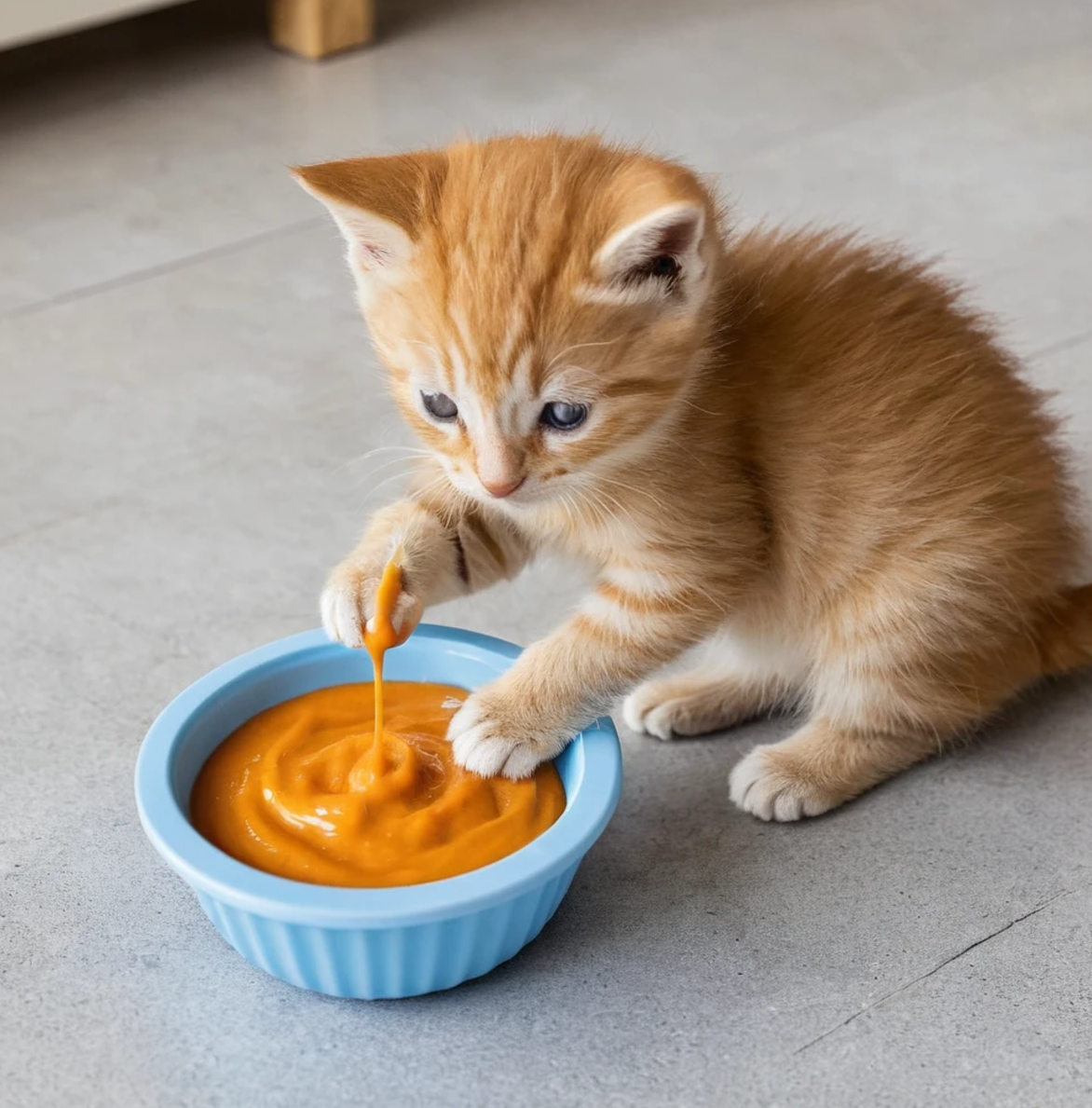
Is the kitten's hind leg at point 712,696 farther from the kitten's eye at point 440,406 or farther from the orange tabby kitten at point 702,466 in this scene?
the kitten's eye at point 440,406

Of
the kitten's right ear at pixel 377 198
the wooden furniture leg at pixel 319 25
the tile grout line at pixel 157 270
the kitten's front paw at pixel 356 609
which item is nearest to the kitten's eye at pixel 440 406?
the kitten's right ear at pixel 377 198

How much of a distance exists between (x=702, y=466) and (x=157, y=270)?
1.65 meters

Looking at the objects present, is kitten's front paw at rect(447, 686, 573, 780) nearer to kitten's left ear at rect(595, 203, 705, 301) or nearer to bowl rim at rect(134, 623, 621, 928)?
bowl rim at rect(134, 623, 621, 928)

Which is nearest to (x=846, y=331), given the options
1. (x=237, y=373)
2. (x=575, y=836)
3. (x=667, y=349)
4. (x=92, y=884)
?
(x=667, y=349)

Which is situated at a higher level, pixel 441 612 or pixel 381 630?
pixel 381 630

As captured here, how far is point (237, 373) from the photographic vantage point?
2674 millimetres

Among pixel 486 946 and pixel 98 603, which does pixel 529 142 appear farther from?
pixel 98 603

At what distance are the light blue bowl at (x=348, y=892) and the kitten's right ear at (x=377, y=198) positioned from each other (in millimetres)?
458

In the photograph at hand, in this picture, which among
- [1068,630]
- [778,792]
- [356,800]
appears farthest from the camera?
[1068,630]

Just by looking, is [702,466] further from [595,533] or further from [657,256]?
[657,256]

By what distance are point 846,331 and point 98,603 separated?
3.49 feet

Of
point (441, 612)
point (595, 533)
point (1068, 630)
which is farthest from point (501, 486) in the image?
point (1068, 630)

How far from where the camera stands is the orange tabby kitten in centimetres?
148

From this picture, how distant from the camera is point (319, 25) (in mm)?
3797
